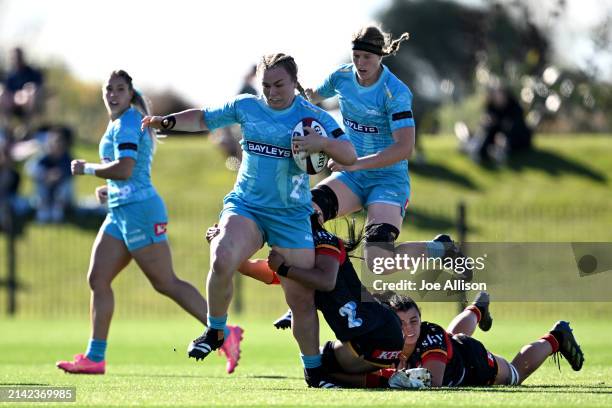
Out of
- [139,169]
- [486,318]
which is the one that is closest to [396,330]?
[486,318]

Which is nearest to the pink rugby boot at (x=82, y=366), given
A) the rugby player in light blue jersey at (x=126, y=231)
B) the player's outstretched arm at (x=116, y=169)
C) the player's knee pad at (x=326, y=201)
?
the rugby player in light blue jersey at (x=126, y=231)

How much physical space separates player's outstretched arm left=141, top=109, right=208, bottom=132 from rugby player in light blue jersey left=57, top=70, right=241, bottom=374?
1519 mm

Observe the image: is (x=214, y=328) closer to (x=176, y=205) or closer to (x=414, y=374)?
(x=414, y=374)

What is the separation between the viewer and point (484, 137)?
96.1 ft

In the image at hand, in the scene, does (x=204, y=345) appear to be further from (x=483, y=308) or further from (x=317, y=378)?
(x=483, y=308)

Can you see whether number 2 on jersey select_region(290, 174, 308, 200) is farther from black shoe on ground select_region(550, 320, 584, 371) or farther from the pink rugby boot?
the pink rugby boot

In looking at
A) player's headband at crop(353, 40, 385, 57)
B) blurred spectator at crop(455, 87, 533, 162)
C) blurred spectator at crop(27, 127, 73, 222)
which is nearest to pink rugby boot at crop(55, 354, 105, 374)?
player's headband at crop(353, 40, 385, 57)

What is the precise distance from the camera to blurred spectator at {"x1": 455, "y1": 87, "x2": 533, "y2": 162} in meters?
27.9

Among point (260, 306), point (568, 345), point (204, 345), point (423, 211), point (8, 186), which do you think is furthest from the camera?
point (8, 186)

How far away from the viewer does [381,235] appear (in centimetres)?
961

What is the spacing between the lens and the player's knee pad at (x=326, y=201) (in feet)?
31.4

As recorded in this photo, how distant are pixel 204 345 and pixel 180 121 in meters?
1.56

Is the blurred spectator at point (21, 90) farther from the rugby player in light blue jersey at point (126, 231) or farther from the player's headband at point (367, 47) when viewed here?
the player's headband at point (367, 47)

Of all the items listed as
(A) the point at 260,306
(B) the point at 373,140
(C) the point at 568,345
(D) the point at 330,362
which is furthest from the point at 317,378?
(A) the point at 260,306
